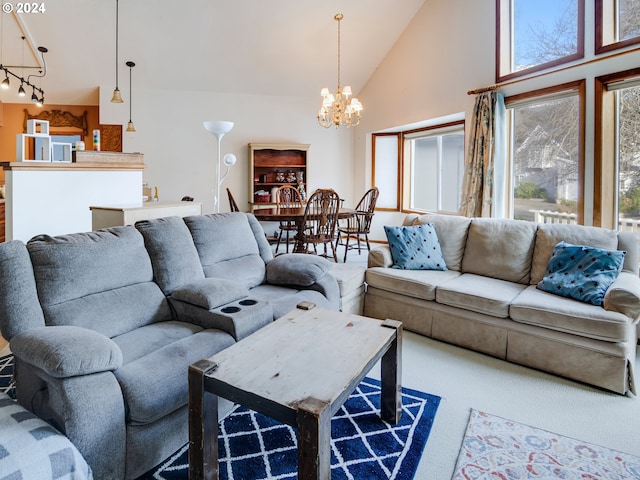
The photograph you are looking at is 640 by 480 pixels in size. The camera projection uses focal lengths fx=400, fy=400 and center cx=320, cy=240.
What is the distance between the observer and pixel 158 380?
1.59m

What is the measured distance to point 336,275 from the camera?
3.26 m

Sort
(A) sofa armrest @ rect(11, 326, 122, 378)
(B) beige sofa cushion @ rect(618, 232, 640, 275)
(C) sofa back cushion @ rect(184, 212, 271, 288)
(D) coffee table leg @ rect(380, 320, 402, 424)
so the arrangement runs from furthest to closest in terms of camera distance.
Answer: (B) beige sofa cushion @ rect(618, 232, 640, 275)
(C) sofa back cushion @ rect(184, 212, 271, 288)
(D) coffee table leg @ rect(380, 320, 402, 424)
(A) sofa armrest @ rect(11, 326, 122, 378)

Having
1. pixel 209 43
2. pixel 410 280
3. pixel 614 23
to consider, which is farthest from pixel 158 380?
pixel 209 43

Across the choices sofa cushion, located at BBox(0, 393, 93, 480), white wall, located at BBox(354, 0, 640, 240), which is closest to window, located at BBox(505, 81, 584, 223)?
white wall, located at BBox(354, 0, 640, 240)

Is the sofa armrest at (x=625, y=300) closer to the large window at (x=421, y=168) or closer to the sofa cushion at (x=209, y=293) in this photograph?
the sofa cushion at (x=209, y=293)

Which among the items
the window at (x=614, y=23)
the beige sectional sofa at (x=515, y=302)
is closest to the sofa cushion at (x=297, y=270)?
the beige sectional sofa at (x=515, y=302)

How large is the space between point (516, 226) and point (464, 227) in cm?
43

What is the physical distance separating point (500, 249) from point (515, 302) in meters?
0.72

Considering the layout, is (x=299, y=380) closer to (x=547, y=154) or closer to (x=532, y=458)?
(x=532, y=458)

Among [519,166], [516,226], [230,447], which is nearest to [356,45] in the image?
[519,166]

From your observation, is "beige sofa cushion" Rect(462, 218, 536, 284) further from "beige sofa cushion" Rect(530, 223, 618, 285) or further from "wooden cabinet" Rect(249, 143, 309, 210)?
"wooden cabinet" Rect(249, 143, 309, 210)

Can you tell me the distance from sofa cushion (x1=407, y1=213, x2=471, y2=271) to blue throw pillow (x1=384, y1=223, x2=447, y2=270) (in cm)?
6

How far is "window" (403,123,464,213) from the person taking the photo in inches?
236

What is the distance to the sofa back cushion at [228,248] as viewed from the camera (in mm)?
2658
